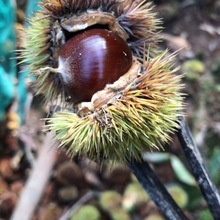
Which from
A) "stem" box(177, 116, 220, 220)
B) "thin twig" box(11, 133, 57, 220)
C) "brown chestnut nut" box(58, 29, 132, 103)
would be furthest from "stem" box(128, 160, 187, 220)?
"thin twig" box(11, 133, 57, 220)

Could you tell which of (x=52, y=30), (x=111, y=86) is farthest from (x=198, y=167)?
(x=52, y=30)

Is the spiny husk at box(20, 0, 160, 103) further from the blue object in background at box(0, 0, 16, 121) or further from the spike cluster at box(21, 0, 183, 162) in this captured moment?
the blue object in background at box(0, 0, 16, 121)

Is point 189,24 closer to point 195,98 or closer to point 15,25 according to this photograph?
point 195,98

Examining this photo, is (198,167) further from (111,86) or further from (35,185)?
(35,185)

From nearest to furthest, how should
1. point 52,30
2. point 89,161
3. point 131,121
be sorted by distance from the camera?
1. point 131,121
2. point 52,30
3. point 89,161

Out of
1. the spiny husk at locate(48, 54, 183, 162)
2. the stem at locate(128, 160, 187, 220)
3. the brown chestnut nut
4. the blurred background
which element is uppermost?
the brown chestnut nut

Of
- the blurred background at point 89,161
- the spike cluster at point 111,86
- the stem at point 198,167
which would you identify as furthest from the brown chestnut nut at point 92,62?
the blurred background at point 89,161
